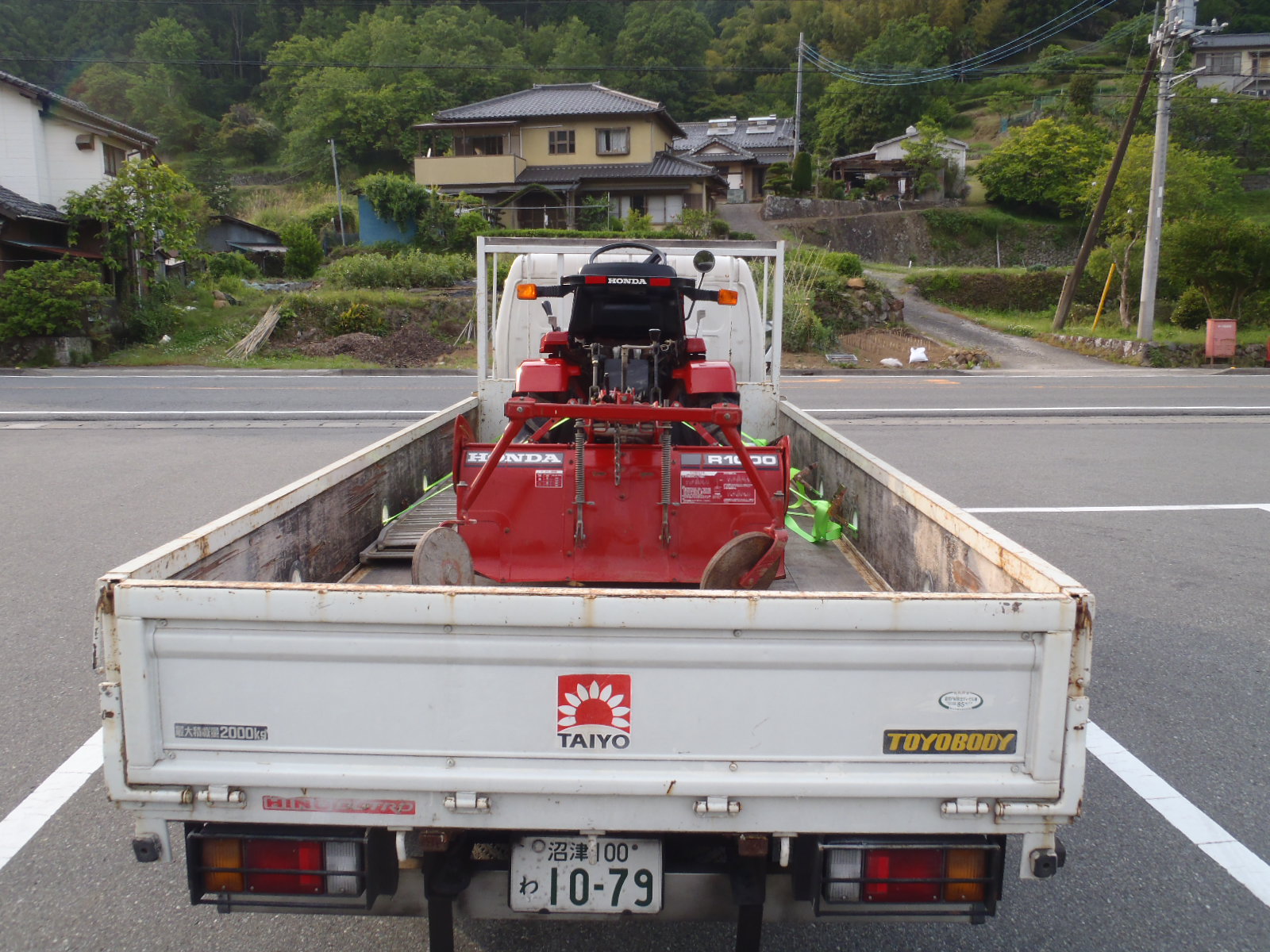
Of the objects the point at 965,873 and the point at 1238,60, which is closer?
the point at 965,873

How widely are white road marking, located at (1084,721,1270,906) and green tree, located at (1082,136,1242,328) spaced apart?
27.0 meters

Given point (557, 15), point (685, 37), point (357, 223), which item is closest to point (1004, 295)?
point (357, 223)

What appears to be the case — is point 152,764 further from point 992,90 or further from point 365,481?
Answer: point 992,90

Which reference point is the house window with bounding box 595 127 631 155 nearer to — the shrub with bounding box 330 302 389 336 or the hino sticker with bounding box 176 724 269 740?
the shrub with bounding box 330 302 389 336

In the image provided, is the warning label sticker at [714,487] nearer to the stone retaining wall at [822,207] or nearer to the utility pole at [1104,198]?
the utility pole at [1104,198]

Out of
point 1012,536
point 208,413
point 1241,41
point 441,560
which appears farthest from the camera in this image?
point 1241,41

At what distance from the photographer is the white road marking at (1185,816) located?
3.60 meters

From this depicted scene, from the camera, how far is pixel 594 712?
95.5 inches

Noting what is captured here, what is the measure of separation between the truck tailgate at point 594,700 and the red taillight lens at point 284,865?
126 millimetres

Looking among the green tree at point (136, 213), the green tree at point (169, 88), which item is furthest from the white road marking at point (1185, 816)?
the green tree at point (169, 88)

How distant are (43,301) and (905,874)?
25611mm

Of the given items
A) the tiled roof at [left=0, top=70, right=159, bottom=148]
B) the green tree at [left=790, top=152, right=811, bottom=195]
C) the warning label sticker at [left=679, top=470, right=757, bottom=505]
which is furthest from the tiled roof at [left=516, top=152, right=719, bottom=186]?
the warning label sticker at [left=679, top=470, right=757, bottom=505]

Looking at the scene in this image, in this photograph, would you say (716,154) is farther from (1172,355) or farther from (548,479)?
(548,479)

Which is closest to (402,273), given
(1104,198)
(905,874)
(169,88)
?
(1104,198)
